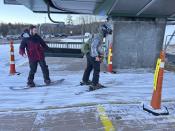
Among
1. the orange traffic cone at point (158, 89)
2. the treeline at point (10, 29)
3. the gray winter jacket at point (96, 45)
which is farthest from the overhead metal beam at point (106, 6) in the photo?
the treeline at point (10, 29)

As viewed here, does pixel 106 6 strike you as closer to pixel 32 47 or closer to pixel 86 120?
pixel 32 47

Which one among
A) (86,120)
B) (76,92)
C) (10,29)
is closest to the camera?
(86,120)

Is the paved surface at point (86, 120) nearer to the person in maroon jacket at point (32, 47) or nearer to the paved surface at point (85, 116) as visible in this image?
the paved surface at point (85, 116)

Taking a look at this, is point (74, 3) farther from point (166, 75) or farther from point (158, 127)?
point (158, 127)

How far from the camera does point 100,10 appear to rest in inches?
499

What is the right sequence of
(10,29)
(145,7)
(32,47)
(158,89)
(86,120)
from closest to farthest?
(86,120), (158,89), (32,47), (145,7), (10,29)

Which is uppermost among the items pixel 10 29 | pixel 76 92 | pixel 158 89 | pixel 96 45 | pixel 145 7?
pixel 145 7

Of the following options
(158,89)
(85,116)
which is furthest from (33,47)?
(158,89)

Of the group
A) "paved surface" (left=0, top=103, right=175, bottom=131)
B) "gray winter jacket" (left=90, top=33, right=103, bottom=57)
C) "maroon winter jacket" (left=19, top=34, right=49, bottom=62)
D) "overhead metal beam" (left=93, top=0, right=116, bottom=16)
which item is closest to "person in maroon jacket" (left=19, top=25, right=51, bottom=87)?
"maroon winter jacket" (left=19, top=34, right=49, bottom=62)

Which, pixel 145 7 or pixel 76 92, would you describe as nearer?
pixel 76 92

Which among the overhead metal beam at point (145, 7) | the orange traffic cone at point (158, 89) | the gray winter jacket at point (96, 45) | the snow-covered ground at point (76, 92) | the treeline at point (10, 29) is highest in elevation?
the overhead metal beam at point (145, 7)

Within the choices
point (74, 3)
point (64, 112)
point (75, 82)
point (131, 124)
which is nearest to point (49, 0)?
point (74, 3)

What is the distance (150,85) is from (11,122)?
4.63 m

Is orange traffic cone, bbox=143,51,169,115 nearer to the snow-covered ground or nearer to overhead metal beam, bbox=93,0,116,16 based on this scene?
the snow-covered ground
